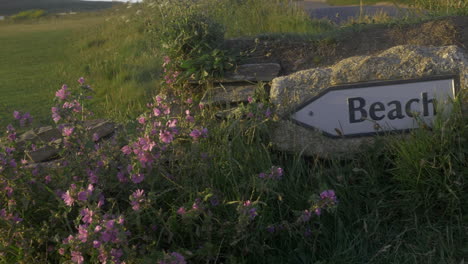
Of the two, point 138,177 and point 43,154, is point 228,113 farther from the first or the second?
point 43,154

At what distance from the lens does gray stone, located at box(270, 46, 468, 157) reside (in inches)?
119

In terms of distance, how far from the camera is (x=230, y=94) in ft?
12.0

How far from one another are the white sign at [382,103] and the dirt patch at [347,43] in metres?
0.99

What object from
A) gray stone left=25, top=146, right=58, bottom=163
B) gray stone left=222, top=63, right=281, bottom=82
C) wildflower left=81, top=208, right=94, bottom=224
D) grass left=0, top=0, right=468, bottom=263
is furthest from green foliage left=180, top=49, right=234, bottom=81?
wildflower left=81, top=208, right=94, bottom=224

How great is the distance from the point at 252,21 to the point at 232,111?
11.8ft

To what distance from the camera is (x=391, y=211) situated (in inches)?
105

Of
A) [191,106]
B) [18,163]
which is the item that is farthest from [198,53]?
[18,163]

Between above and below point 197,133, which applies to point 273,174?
below

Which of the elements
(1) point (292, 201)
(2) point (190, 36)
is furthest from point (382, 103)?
(2) point (190, 36)

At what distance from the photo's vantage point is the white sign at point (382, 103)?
2.97 meters

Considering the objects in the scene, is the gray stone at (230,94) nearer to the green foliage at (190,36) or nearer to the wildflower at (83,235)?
the green foliage at (190,36)

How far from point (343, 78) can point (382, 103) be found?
29 centimetres

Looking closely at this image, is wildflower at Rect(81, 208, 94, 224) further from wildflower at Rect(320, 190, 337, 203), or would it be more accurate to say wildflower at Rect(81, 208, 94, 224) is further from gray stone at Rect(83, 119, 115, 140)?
gray stone at Rect(83, 119, 115, 140)

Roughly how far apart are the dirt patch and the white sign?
0.99 meters
